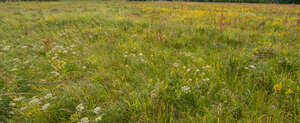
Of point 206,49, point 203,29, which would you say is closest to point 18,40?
point 206,49

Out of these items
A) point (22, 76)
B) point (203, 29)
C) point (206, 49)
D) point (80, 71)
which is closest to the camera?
point (22, 76)

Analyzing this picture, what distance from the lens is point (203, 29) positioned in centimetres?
478

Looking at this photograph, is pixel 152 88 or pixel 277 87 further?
pixel 152 88

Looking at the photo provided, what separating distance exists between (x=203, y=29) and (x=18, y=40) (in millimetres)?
5671

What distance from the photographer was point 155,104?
1688 mm

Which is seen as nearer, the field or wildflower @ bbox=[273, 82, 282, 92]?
the field

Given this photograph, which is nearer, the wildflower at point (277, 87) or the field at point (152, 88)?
the field at point (152, 88)

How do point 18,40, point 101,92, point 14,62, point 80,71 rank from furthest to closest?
point 18,40 < point 14,62 < point 80,71 < point 101,92

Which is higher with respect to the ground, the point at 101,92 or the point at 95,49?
the point at 95,49

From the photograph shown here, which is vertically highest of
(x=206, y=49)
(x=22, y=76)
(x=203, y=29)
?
(x=203, y=29)

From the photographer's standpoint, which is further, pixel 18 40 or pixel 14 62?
pixel 18 40

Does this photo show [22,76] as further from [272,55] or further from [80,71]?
[272,55]

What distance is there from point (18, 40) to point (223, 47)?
572cm

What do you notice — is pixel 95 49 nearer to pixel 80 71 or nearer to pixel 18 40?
pixel 80 71
